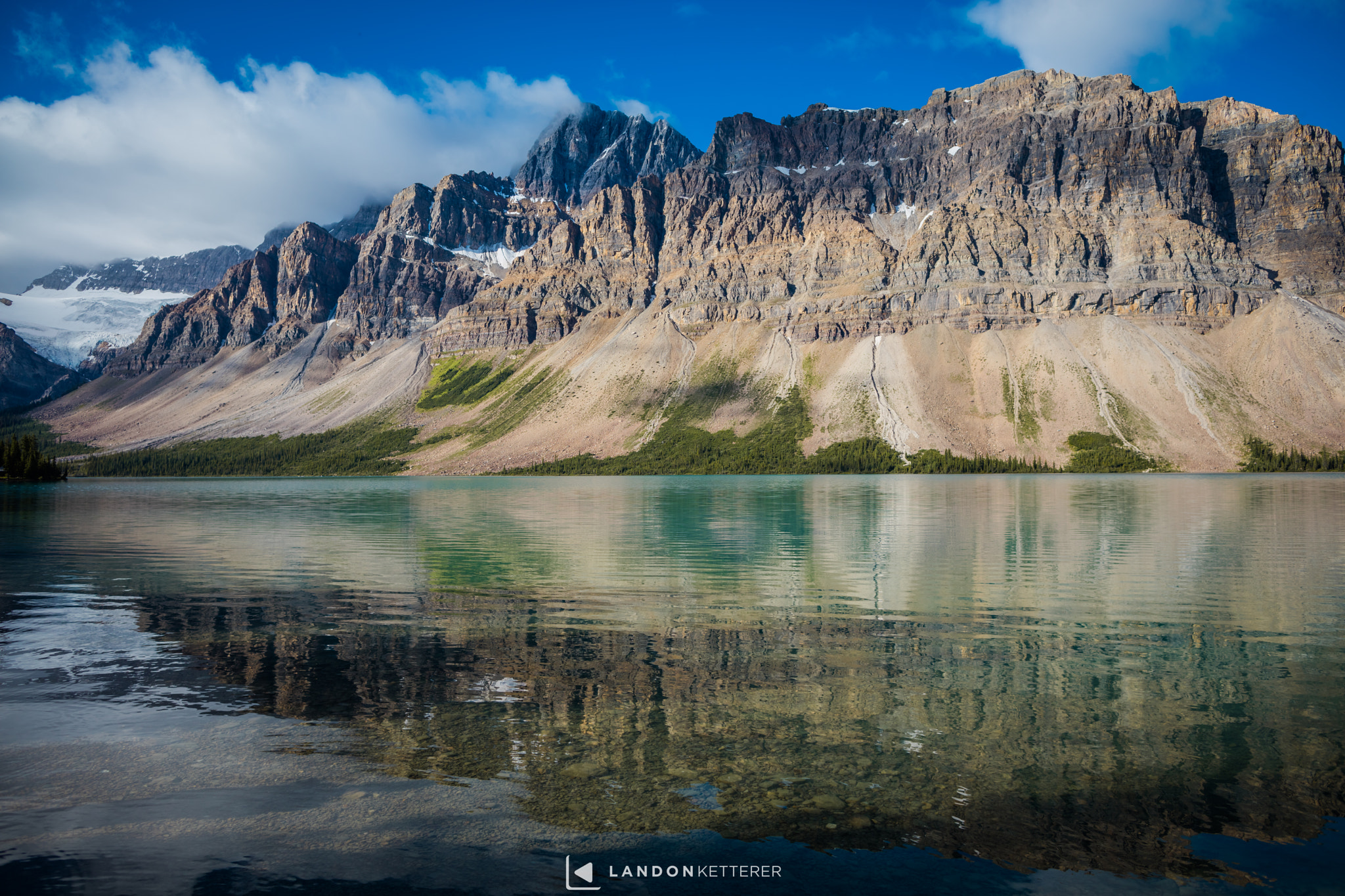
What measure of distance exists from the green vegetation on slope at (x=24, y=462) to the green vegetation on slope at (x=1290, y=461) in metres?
251

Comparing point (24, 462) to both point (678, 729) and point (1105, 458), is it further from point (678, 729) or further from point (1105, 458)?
point (1105, 458)

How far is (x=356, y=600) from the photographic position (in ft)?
86.5

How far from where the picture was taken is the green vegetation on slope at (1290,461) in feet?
557

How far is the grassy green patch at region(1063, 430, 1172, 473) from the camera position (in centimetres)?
18262

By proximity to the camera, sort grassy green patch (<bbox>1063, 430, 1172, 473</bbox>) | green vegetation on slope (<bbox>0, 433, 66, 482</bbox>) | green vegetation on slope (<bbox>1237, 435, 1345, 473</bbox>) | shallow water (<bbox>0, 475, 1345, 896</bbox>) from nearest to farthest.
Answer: shallow water (<bbox>0, 475, 1345, 896</bbox>)
green vegetation on slope (<bbox>0, 433, 66, 482</bbox>)
green vegetation on slope (<bbox>1237, 435, 1345, 473</bbox>)
grassy green patch (<bbox>1063, 430, 1172, 473</bbox>)

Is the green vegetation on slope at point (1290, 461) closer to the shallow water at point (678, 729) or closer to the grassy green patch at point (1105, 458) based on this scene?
the grassy green patch at point (1105, 458)

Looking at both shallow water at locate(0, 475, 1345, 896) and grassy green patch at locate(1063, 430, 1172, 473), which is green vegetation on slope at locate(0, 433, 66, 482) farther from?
grassy green patch at locate(1063, 430, 1172, 473)

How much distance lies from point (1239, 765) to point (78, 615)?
30.1m

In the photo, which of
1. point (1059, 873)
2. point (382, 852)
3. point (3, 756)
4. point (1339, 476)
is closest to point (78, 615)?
point (3, 756)

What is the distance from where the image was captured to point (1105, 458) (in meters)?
187

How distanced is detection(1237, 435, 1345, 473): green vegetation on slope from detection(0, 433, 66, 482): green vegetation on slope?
251 meters

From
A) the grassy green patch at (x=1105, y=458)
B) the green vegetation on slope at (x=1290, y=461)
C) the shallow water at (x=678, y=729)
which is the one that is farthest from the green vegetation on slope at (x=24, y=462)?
the green vegetation on slope at (x=1290, y=461)

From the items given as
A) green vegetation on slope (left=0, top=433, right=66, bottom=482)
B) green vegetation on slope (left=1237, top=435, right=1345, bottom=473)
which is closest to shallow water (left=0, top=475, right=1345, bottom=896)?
green vegetation on slope (left=0, top=433, right=66, bottom=482)

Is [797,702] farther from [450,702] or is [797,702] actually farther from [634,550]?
[634,550]
